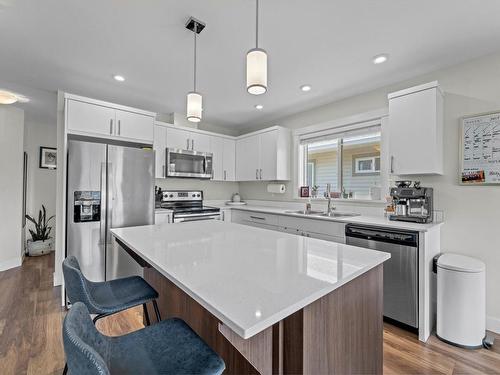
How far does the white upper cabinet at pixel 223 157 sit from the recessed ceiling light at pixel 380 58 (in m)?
2.68

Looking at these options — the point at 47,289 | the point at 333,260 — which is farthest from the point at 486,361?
the point at 47,289

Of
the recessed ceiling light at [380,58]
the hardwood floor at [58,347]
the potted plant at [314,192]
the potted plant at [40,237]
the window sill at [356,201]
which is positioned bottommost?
the hardwood floor at [58,347]

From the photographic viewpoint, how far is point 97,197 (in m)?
2.66

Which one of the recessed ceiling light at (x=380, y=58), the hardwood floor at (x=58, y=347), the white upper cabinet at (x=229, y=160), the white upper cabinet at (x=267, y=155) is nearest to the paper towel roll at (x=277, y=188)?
the white upper cabinet at (x=267, y=155)

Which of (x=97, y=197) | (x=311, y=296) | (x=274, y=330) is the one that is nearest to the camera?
(x=311, y=296)

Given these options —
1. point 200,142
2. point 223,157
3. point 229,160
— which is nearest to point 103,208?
point 200,142

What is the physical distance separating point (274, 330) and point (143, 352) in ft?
1.69

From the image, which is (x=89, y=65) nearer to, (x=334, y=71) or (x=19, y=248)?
(x=334, y=71)

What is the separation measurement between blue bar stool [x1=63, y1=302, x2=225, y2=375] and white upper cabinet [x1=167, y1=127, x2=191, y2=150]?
10.1 feet

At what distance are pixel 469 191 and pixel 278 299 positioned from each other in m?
2.48

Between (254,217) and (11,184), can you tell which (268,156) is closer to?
(254,217)

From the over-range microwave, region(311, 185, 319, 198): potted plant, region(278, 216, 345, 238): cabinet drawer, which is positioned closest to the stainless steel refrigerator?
the over-range microwave

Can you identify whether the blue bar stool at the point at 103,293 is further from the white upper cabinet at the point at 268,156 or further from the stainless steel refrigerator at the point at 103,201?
the white upper cabinet at the point at 268,156

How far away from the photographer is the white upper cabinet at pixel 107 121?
2.68 m
